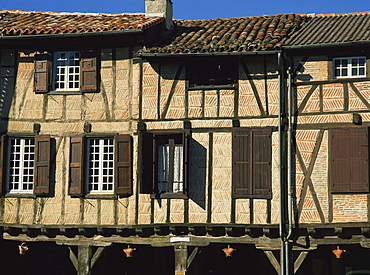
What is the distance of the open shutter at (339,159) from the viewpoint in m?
16.0

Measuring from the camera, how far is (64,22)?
1872cm

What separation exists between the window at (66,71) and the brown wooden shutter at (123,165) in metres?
1.69

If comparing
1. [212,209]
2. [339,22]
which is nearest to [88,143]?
[212,209]

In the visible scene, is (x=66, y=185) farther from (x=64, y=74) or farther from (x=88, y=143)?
(x=64, y=74)

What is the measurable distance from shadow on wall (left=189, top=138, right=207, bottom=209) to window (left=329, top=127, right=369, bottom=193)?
3.09 meters

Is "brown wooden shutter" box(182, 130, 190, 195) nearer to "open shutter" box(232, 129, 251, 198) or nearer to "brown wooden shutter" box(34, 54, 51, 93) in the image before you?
"open shutter" box(232, 129, 251, 198)

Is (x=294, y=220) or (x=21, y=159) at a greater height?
(x=21, y=159)

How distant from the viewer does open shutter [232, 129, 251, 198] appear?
1659cm

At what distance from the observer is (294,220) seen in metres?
16.3

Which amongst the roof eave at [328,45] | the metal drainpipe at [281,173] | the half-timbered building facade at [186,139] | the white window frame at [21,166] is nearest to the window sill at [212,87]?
the half-timbered building facade at [186,139]

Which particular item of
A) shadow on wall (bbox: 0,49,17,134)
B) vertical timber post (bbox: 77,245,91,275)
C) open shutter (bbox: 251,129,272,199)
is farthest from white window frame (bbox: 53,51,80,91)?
open shutter (bbox: 251,129,272,199)

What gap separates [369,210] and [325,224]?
106 centimetres

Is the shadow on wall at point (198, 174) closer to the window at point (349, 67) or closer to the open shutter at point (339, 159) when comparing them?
the open shutter at point (339, 159)

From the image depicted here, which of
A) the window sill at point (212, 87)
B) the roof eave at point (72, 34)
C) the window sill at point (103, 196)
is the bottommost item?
the window sill at point (103, 196)
